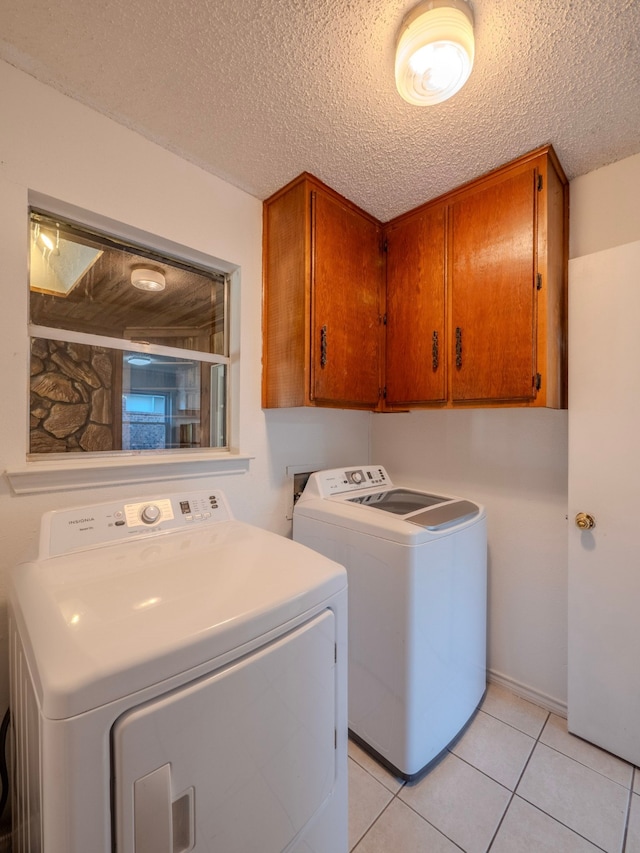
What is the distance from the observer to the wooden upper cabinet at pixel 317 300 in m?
1.60

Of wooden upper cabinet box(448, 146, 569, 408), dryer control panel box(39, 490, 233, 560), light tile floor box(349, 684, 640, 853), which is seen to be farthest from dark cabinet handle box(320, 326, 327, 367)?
light tile floor box(349, 684, 640, 853)

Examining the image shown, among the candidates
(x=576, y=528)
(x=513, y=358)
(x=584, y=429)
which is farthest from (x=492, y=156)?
(x=576, y=528)

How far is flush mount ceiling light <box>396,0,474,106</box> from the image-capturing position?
941 millimetres

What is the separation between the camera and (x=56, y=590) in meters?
0.83

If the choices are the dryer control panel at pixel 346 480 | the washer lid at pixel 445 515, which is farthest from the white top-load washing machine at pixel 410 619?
the dryer control panel at pixel 346 480

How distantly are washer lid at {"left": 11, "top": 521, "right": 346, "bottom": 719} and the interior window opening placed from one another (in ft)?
1.76

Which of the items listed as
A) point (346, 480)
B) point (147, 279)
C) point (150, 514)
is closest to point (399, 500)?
point (346, 480)

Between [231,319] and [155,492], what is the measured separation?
2.86 ft

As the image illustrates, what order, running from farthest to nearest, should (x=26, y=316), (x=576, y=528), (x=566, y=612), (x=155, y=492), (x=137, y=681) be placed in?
(x=566, y=612) → (x=576, y=528) → (x=155, y=492) → (x=26, y=316) → (x=137, y=681)

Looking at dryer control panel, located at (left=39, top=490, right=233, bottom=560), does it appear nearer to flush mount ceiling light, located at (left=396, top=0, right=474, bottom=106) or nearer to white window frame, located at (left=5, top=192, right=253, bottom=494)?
white window frame, located at (left=5, top=192, right=253, bottom=494)

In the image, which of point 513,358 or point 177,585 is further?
point 513,358

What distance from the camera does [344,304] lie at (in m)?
1.75

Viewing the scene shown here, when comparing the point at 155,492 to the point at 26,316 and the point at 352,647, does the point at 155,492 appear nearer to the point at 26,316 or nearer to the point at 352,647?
the point at 26,316

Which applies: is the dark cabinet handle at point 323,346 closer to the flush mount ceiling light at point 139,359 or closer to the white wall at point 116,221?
the white wall at point 116,221
